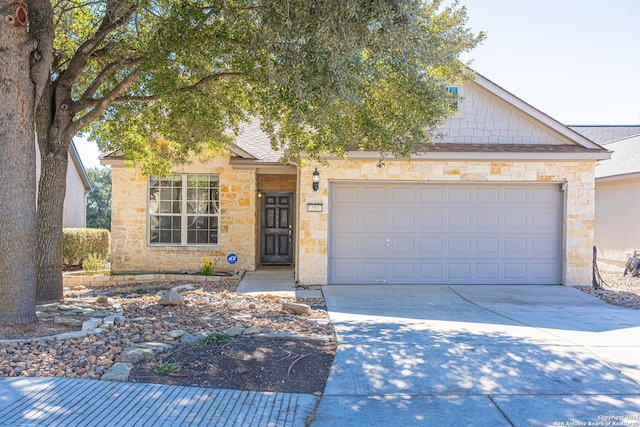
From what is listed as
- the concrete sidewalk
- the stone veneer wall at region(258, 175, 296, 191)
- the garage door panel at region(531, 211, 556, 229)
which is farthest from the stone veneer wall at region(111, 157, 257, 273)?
the concrete sidewalk

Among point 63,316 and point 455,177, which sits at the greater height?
point 455,177

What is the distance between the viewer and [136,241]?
538 inches

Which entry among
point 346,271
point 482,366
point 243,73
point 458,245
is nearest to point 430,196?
point 458,245

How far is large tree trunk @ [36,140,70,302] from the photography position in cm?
848

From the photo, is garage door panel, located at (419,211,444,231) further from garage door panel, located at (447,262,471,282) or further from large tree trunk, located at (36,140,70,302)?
large tree trunk, located at (36,140,70,302)

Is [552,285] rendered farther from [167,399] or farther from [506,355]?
[167,399]

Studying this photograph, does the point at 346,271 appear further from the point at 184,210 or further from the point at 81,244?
the point at 81,244

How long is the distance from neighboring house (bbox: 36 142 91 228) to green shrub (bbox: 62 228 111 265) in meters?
3.77

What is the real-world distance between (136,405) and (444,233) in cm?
880

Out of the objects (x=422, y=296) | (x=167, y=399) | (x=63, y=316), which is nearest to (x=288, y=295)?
(x=422, y=296)

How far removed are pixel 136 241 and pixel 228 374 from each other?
9399 millimetres

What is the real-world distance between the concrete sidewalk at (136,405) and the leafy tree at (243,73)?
2797mm

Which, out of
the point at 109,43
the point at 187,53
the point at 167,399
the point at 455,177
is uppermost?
the point at 109,43

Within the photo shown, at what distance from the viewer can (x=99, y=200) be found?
3950cm
